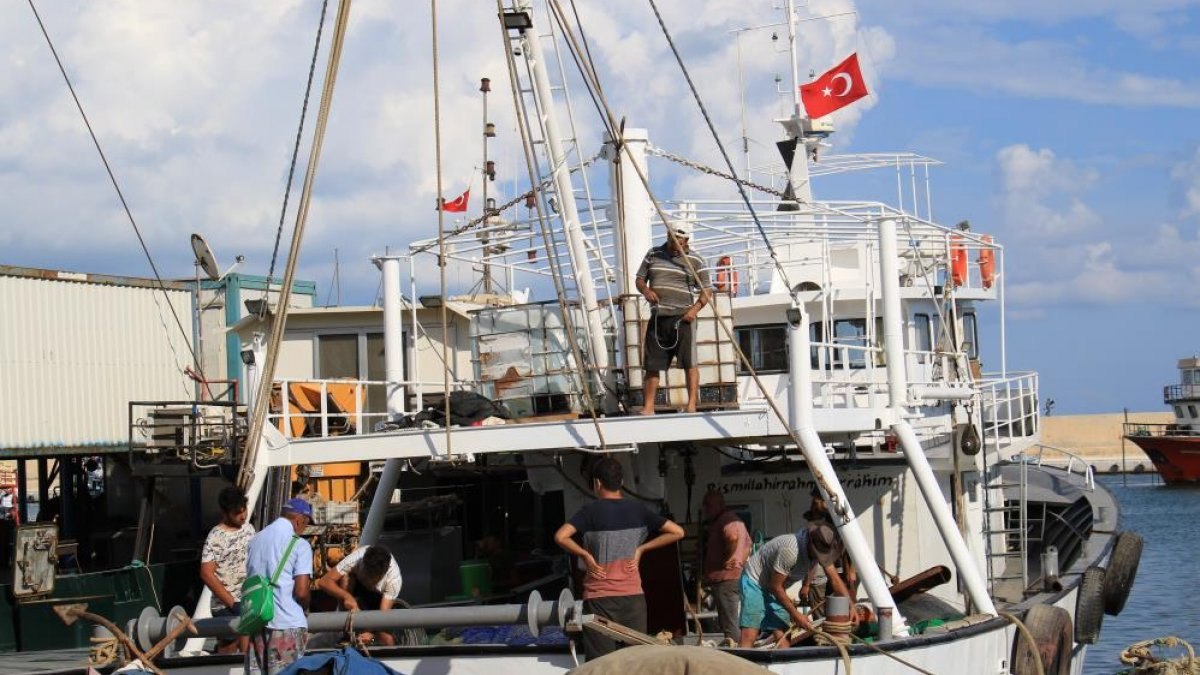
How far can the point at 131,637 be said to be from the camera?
34.7ft

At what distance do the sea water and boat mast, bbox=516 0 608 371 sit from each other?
985 centimetres

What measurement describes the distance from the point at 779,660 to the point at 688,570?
3.39 meters

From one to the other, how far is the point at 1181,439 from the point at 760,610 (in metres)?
59.7

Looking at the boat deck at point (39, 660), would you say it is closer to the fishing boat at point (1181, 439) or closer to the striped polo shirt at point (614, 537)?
the striped polo shirt at point (614, 537)

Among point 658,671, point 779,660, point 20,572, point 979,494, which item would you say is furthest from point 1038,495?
point 658,671

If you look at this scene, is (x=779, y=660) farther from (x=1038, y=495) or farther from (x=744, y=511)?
(x=1038, y=495)

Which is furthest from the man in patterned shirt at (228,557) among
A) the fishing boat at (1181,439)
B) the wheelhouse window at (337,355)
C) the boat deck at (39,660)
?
the fishing boat at (1181,439)

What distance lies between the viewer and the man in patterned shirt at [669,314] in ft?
40.4

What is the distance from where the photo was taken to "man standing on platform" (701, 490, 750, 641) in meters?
12.0

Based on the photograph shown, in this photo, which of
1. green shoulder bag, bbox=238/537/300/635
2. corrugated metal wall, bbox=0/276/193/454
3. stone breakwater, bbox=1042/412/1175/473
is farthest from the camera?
stone breakwater, bbox=1042/412/1175/473

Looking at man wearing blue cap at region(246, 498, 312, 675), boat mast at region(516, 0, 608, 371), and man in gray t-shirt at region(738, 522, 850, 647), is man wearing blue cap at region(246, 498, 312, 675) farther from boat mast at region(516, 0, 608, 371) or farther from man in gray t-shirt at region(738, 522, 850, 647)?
boat mast at region(516, 0, 608, 371)

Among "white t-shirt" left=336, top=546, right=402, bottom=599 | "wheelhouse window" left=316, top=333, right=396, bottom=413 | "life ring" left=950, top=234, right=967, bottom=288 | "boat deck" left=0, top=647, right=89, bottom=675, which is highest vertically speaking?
"life ring" left=950, top=234, right=967, bottom=288

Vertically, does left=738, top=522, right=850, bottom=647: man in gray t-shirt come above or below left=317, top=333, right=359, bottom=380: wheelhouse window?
below

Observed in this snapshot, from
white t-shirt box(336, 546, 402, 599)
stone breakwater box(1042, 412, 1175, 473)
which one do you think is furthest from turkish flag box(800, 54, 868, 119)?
stone breakwater box(1042, 412, 1175, 473)
